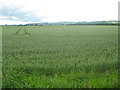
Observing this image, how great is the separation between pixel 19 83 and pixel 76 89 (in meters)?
1.64

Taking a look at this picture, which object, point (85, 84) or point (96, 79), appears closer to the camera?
point (85, 84)

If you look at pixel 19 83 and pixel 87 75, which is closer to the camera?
pixel 19 83

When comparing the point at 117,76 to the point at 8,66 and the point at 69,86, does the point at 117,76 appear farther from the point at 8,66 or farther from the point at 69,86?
the point at 8,66

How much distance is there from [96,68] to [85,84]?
1637 millimetres

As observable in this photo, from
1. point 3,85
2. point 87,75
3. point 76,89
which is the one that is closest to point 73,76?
point 87,75

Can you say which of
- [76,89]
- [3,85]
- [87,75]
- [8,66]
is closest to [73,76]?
[87,75]

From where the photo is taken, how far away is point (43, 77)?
5984 mm

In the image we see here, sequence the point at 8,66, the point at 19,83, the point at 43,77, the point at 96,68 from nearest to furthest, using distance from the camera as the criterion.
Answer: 1. the point at 19,83
2. the point at 43,77
3. the point at 96,68
4. the point at 8,66

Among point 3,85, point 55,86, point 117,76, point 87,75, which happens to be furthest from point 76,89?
point 3,85

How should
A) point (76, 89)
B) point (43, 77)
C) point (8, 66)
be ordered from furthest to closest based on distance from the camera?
point (8, 66)
point (43, 77)
point (76, 89)

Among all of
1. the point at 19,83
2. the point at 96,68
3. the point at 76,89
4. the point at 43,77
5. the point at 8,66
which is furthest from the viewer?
the point at 8,66

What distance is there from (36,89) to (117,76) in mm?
2540

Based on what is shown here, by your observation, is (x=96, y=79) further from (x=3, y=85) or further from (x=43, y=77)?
(x=3, y=85)

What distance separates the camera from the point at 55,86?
5289mm
